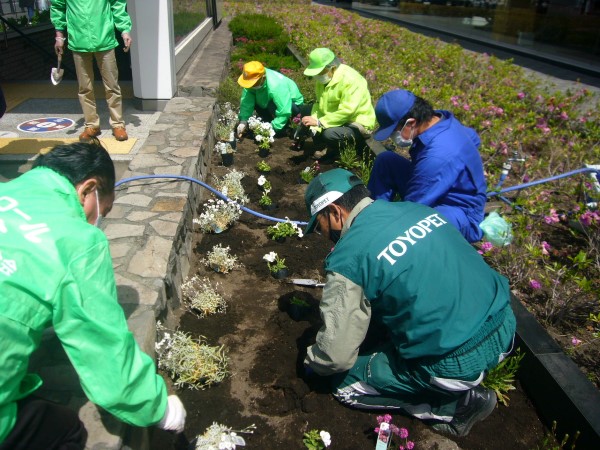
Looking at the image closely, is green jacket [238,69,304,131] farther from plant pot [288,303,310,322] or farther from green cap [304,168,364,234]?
green cap [304,168,364,234]

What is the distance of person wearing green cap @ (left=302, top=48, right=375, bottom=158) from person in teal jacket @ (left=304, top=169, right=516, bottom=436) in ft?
10.1

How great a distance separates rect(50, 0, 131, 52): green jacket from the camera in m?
4.65

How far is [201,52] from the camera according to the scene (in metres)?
9.91

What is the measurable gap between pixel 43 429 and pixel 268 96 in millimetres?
5221

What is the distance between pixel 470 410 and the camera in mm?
2490

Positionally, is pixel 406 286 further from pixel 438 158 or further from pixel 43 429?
pixel 43 429

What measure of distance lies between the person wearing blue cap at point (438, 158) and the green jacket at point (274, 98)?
9.40ft

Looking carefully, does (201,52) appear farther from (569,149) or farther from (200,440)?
(200,440)

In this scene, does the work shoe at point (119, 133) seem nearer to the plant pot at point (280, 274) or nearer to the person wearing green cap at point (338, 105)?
the person wearing green cap at point (338, 105)

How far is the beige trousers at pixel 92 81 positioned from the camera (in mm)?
4871

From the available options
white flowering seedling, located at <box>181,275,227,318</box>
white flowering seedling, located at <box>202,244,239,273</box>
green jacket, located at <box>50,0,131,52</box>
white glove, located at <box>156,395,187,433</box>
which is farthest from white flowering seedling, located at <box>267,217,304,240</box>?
green jacket, located at <box>50,0,131,52</box>

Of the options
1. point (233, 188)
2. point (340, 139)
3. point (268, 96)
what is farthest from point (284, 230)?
point (268, 96)

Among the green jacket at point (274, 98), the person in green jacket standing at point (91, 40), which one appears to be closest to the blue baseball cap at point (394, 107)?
the green jacket at point (274, 98)

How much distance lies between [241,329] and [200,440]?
0.94m
